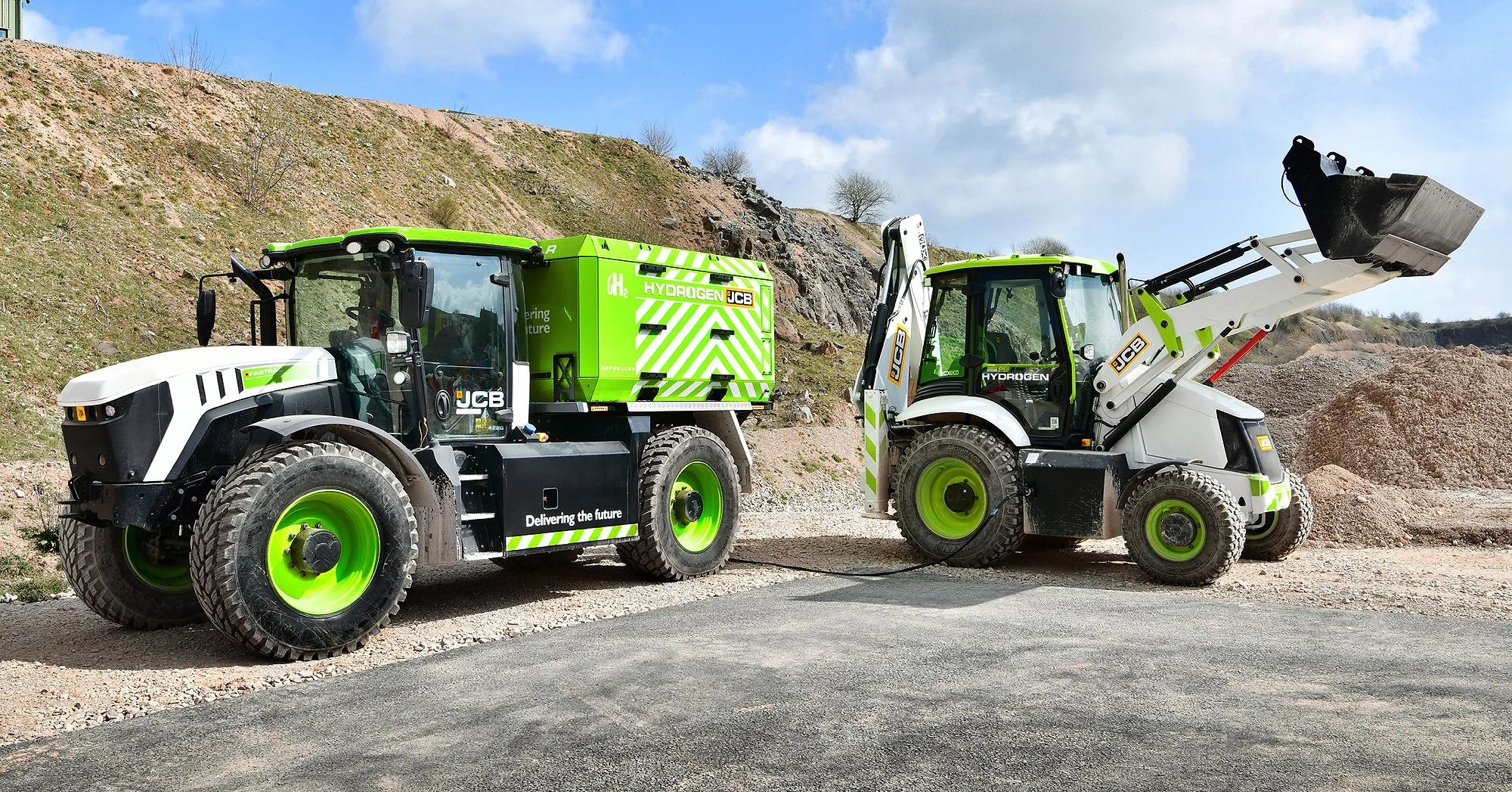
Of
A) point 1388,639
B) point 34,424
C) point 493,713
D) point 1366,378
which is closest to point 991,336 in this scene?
point 1388,639

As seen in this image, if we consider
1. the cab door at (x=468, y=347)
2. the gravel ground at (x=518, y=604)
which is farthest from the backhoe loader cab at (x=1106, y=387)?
the cab door at (x=468, y=347)

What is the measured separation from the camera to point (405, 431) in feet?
27.0

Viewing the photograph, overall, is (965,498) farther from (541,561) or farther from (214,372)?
(214,372)

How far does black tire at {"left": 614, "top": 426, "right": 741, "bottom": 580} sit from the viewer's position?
388 inches

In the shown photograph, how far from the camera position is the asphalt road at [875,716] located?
4793mm

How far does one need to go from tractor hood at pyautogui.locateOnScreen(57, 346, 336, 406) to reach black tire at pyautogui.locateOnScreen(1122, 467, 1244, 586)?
22.4ft

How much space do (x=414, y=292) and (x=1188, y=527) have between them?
6685mm

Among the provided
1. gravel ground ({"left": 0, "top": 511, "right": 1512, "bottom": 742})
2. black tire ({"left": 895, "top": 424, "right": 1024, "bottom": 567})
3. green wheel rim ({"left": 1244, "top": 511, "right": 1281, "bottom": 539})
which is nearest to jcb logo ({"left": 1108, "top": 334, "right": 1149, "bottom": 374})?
black tire ({"left": 895, "top": 424, "right": 1024, "bottom": 567})

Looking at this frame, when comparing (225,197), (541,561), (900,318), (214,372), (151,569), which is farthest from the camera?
(225,197)

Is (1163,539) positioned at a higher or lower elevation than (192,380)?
lower

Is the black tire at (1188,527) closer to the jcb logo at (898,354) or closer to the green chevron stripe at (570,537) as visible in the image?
the jcb logo at (898,354)

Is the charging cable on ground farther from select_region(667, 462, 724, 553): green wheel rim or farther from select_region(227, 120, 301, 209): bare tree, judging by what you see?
select_region(227, 120, 301, 209): bare tree

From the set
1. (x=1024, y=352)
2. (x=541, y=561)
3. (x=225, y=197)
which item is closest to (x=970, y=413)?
(x=1024, y=352)

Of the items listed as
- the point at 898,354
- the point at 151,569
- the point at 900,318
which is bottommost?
the point at 151,569
